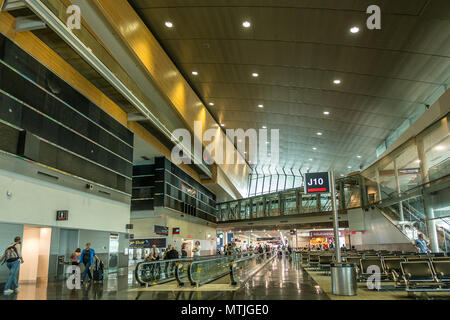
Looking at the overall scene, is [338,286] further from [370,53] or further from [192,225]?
[192,225]

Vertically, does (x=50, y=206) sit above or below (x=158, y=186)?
below

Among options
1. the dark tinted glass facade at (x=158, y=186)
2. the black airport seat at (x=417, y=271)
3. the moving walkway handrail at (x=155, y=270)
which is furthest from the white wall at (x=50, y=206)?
the black airport seat at (x=417, y=271)

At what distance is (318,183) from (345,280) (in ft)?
8.53

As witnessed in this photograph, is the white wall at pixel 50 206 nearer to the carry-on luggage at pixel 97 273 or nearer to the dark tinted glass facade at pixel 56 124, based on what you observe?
the dark tinted glass facade at pixel 56 124

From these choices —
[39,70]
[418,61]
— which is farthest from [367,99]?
[39,70]

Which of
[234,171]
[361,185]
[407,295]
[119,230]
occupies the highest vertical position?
[234,171]

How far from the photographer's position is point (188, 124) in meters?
22.4

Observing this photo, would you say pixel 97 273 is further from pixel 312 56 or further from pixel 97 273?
pixel 312 56

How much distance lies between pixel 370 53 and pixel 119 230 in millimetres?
13605

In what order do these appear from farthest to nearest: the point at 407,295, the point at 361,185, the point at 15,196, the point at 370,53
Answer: the point at 361,185, the point at 370,53, the point at 15,196, the point at 407,295

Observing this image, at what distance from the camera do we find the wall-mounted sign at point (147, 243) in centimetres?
2266

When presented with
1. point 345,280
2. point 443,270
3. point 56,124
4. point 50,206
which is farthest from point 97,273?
point 443,270

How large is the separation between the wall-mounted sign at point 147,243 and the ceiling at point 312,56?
→ 10008 millimetres

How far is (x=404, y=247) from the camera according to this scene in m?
20.0
